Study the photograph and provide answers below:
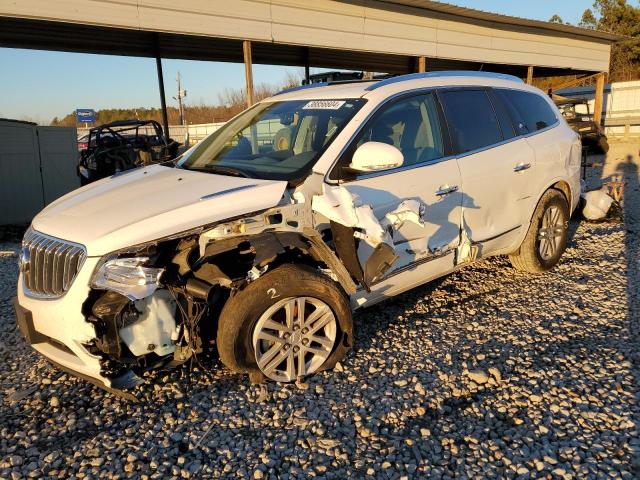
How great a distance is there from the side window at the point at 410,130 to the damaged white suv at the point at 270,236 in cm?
1

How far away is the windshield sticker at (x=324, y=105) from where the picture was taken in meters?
3.76

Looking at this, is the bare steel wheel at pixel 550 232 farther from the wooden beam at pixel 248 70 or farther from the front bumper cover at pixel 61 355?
the wooden beam at pixel 248 70

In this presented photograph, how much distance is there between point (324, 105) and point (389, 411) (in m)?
2.27

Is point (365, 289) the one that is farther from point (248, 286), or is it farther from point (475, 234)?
point (475, 234)

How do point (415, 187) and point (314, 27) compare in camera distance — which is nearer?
point (415, 187)

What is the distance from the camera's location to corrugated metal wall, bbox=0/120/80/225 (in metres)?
9.62

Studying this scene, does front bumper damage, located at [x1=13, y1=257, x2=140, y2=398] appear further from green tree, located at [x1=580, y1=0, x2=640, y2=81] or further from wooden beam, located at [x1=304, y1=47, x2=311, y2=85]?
green tree, located at [x1=580, y1=0, x2=640, y2=81]

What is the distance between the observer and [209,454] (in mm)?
2584

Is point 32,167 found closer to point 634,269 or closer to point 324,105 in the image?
point 324,105

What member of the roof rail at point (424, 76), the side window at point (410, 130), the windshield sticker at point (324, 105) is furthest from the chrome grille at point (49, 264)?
the roof rail at point (424, 76)

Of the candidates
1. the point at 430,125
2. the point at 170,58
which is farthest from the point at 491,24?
the point at 430,125

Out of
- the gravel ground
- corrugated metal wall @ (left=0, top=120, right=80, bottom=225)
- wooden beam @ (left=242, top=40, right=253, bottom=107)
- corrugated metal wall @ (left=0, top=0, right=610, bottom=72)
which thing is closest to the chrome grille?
the gravel ground

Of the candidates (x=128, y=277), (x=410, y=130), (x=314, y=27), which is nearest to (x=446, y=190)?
(x=410, y=130)

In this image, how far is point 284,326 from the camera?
10.2 feet
